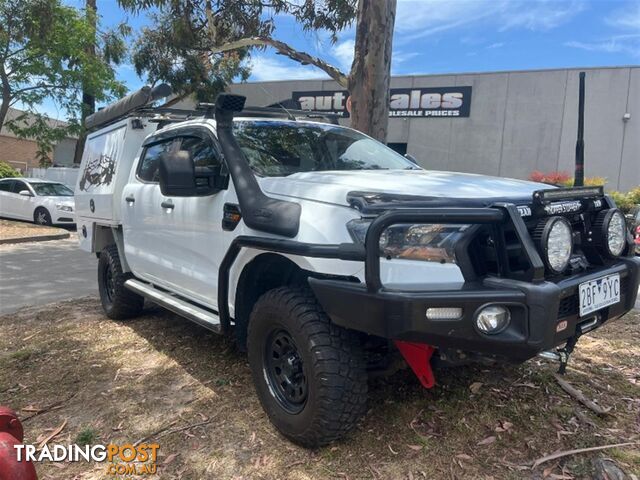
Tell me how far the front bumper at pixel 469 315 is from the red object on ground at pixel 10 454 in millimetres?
1389

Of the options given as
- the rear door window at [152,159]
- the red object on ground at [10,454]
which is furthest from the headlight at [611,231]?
the rear door window at [152,159]

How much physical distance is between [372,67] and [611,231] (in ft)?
14.3

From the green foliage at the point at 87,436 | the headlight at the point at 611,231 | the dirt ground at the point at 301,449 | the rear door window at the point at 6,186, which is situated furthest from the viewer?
the rear door window at the point at 6,186

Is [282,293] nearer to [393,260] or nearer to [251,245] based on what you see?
[251,245]

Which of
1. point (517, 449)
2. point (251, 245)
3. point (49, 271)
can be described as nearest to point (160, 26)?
point (49, 271)

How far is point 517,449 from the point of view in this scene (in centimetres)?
284

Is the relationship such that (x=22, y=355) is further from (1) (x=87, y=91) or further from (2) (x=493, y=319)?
(1) (x=87, y=91)

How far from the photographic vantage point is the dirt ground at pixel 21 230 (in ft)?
40.0

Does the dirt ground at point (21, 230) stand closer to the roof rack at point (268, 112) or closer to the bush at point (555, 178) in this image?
the roof rack at point (268, 112)

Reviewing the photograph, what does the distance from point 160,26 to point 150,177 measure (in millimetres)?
12885

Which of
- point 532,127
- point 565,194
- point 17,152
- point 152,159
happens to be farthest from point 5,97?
point 17,152

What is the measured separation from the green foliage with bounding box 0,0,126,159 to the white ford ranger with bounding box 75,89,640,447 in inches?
476

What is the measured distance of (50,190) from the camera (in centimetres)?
1508

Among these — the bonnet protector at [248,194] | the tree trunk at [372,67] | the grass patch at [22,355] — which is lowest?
the grass patch at [22,355]
